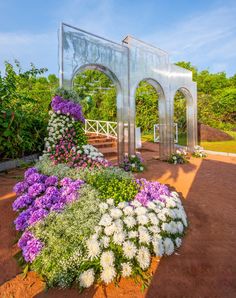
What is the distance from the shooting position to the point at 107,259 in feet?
6.47

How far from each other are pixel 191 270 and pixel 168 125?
646 centimetres

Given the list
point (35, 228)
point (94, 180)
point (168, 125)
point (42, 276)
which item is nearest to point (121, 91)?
point (168, 125)

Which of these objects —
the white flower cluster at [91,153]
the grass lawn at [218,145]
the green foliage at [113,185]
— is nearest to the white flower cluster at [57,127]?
the white flower cluster at [91,153]

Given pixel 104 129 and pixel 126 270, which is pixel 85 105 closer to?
pixel 104 129

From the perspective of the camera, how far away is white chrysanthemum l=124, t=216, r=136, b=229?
231 cm

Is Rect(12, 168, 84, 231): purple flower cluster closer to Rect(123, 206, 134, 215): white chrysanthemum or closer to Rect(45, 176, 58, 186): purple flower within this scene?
Rect(45, 176, 58, 186): purple flower

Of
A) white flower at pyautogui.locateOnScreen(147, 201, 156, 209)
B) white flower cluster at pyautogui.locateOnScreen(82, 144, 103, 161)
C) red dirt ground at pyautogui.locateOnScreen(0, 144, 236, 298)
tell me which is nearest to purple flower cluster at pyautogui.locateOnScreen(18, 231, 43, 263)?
red dirt ground at pyautogui.locateOnScreen(0, 144, 236, 298)

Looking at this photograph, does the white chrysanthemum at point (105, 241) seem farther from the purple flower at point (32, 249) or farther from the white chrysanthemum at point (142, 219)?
the purple flower at point (32, 249)

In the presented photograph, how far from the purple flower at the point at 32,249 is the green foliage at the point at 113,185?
953 millimetres

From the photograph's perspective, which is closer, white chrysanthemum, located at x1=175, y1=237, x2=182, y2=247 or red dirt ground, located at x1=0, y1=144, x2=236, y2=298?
red dirt ground, located at x1=0, y1=144, x2=236, y2=298

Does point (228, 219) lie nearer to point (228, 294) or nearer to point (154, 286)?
point (228, 294)

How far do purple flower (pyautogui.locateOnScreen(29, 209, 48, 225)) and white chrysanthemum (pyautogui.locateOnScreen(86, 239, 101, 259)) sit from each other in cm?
72

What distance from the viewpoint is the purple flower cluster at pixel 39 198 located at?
8.20 ft

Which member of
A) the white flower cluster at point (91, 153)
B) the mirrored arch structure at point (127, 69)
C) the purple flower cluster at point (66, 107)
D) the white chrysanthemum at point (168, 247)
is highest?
the mirrored arch structure at point (127, 69)
